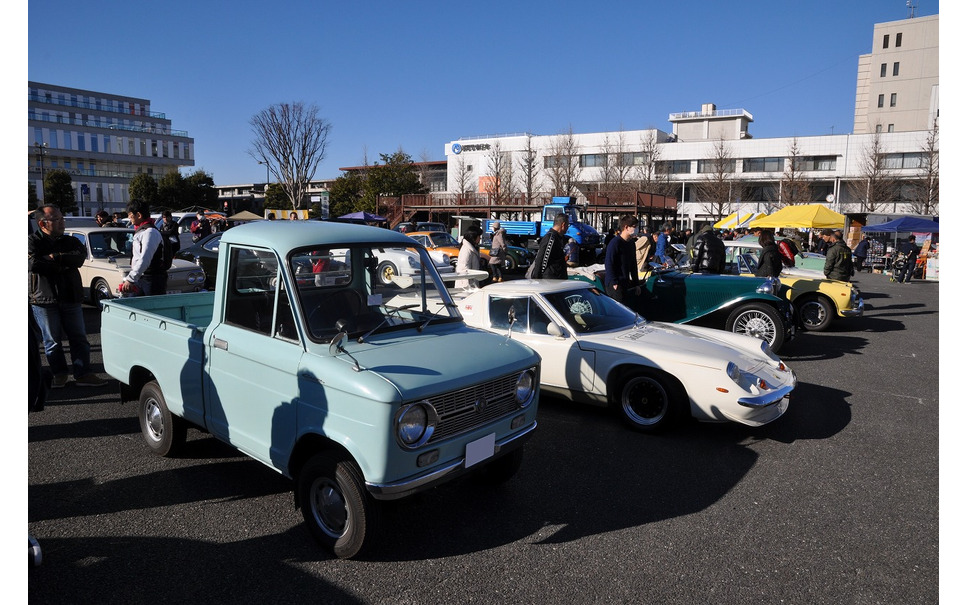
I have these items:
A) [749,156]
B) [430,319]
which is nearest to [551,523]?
[430,319]

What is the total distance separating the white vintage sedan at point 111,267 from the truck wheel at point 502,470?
8154 millimetres

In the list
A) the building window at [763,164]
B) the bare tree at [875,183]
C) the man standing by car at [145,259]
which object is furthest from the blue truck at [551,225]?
the building window at [763,164]

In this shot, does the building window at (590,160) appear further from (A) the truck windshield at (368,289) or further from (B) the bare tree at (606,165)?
(A) the truck windshield at (368,289)

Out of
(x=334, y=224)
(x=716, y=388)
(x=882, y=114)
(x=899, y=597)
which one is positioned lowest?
(x=899, y=597)

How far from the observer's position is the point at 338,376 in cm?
324

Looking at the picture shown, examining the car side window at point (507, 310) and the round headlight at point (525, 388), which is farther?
the car side window at point (507, 310)

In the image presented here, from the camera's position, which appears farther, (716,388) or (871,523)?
(716,388)

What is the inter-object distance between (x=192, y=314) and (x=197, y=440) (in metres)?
1.17

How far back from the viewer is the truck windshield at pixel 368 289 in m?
3.81

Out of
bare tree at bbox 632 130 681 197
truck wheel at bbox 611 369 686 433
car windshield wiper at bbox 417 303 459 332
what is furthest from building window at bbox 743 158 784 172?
car windshield wiper at bbox 417 303 459 332

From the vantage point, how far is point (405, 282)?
4.34 meters

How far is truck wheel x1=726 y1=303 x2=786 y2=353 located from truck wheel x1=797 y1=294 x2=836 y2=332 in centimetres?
292
